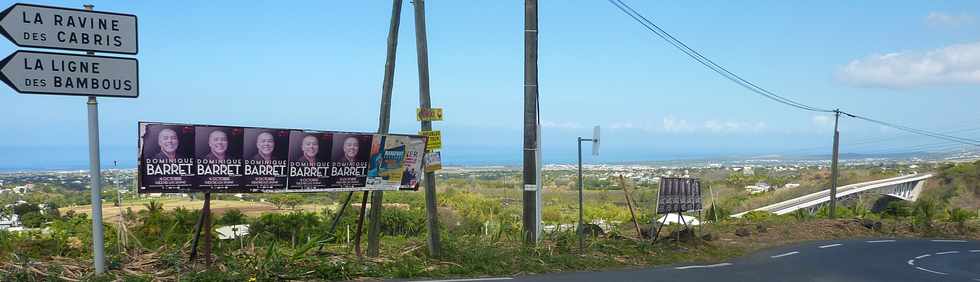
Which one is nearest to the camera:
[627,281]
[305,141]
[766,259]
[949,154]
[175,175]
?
[175,175]

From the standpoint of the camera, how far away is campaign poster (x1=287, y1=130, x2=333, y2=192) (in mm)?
10383

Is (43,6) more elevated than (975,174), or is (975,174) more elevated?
(43,6)

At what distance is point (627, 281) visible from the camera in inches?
443

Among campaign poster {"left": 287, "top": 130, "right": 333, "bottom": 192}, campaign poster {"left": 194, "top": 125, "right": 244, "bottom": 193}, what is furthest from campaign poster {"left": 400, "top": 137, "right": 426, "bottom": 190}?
campaign poster {"left": 194, "top": 125, "right": 244, "bottom": 193}

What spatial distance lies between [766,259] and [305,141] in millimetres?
11401

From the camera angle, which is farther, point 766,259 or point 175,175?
point 766,259

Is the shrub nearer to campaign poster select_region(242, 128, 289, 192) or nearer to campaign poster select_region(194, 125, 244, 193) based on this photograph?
campaign poster select_region(242, 128, 289, 192)

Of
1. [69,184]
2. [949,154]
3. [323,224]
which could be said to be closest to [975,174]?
[323,224]

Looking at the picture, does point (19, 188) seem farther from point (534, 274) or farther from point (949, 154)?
point (949, 154)

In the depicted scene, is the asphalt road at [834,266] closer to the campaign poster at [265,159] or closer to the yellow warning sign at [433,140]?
the yellow warning sign at [433,140]

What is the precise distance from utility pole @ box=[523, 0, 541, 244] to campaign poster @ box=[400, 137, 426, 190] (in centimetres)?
307

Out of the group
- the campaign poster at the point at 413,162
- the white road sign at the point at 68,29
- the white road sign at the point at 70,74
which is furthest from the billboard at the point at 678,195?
the white road sign at the point at 68,29

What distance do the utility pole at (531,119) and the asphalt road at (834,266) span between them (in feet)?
7.91

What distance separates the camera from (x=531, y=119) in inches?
571
